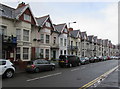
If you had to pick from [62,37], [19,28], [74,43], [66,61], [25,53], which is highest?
[19,28]

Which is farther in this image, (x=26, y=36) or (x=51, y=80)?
(x=26, y=36)

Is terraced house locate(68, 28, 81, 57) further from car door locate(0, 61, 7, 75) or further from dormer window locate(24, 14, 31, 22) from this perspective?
car door locate(0, 61, 7, 75)

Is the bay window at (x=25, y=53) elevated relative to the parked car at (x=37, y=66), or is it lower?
elevated

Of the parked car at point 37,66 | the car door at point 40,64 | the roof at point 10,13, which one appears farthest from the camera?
the roof at point 10,13

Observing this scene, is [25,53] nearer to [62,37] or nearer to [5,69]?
[5,69]

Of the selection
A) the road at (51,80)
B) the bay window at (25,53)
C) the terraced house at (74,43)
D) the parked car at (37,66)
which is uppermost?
the terraced house at (74,43)

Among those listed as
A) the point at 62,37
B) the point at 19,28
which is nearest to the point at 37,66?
the point at 19,28

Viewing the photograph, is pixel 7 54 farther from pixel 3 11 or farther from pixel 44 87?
pixel 44 87

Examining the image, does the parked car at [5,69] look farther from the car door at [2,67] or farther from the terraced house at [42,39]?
the terraced house at [42,39]

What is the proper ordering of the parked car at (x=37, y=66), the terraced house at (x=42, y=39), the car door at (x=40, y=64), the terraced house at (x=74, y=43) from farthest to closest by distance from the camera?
the terraced house at (x=74, y=43) < the terraced house at (x=42, y=39) < the car door at (x=40, y=64) < the parked car at (x=37, y=66)

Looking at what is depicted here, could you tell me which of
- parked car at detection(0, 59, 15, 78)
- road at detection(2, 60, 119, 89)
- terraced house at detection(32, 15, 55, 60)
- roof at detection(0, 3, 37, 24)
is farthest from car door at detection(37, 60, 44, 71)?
roof at detection(0, 3, 37, 24)

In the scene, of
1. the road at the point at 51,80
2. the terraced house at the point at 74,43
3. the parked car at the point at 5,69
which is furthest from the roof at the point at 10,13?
the terraced house at the point at 74,43

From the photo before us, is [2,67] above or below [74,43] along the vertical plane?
below

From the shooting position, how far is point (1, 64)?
394 inches
